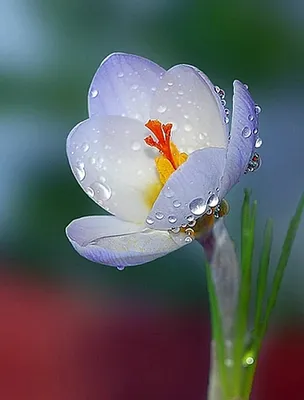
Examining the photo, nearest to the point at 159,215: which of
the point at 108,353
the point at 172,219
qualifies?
the point at 172,219

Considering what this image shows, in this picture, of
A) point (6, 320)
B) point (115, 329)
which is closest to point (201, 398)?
point (115, 329)

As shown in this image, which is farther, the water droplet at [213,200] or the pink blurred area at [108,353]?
the pink blurred area at [108,353]

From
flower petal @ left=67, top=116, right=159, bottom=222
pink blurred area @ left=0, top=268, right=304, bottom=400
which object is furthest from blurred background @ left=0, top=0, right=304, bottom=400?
flower petal @ left=67, top=116, right=159, bottom=222

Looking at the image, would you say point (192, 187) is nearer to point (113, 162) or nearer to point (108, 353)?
point (113, 162)

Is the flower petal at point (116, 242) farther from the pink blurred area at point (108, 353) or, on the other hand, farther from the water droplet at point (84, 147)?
the pink blurred area at point (108, 353)

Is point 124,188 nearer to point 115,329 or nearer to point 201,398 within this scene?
point 201,398

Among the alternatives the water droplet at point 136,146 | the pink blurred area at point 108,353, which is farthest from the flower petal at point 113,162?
the pink blurred area at point 108,353

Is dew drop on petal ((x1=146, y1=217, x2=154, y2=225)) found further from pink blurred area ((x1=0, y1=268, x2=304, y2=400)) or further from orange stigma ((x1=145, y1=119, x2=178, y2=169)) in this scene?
pink blurred area ((x1=0, y1=268, x2=304, y2=400))
